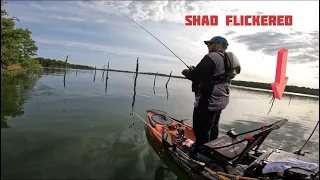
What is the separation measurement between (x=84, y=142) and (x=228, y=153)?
163 inches

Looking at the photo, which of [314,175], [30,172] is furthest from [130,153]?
[314,175]

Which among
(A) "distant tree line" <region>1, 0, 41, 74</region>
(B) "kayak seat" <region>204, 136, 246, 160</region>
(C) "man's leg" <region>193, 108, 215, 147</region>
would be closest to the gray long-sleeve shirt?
(C) "man's leg" <region>193, 108, 215, 147</region>

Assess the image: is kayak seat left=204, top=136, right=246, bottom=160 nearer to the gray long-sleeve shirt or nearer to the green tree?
the gray long-sleeve shirt

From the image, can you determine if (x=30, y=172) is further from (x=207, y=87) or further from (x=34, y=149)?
(x=207, y=87)

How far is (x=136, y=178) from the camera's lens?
516 cm

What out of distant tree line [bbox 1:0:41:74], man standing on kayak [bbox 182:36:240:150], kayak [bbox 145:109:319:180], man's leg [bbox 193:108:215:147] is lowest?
kayak [bbox 145:109:319:180]

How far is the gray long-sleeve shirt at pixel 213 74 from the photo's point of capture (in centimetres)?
512

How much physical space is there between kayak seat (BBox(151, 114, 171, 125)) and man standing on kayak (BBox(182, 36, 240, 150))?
4.04 meters

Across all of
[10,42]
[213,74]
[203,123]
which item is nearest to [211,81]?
[213,74]

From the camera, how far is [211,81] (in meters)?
5.23

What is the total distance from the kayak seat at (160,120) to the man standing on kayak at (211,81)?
404 cm

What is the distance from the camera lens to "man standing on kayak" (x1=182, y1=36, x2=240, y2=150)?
516 centimetres

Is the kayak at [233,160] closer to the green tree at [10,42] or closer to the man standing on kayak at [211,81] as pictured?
the man standing on kayak at [211,81]

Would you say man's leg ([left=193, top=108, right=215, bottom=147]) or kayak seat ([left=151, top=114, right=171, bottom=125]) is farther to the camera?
kayak seat ([left=151, top=114, right=171, bottom=125])
